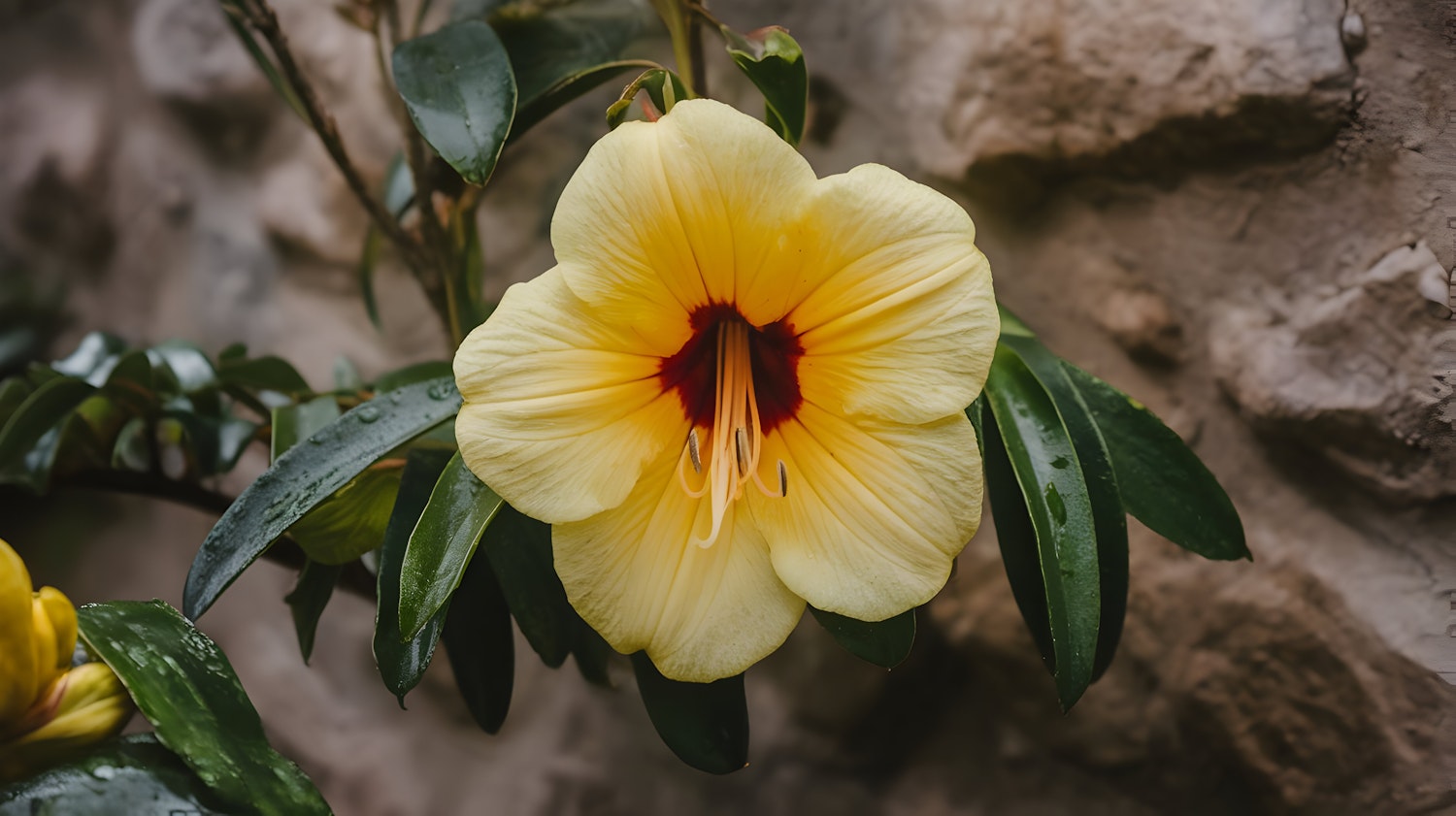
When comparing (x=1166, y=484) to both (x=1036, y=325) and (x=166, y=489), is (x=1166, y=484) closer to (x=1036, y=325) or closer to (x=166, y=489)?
(x=1036, y=325)

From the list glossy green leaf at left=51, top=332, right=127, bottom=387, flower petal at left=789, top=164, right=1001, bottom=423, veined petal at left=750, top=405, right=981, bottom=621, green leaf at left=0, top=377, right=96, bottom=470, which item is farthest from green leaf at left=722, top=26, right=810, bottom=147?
glossy green leaf at left=51, top=332, right=127, bottom=387

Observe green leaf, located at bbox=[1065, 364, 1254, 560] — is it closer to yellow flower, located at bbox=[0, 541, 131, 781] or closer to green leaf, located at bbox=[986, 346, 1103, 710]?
green leaf, located at bbox=[986, 346, 1103, 710]

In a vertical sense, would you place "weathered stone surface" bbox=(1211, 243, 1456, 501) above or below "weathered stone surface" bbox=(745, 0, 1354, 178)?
below

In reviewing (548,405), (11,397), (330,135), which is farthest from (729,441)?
(11,397)

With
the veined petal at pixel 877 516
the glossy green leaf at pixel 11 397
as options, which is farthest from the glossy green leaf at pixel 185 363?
the veined petal at pixel 877 516

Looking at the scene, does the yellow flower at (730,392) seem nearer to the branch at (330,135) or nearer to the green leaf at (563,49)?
the green leaf at (563,49)

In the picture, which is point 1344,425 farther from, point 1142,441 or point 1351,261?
point 1142,441
